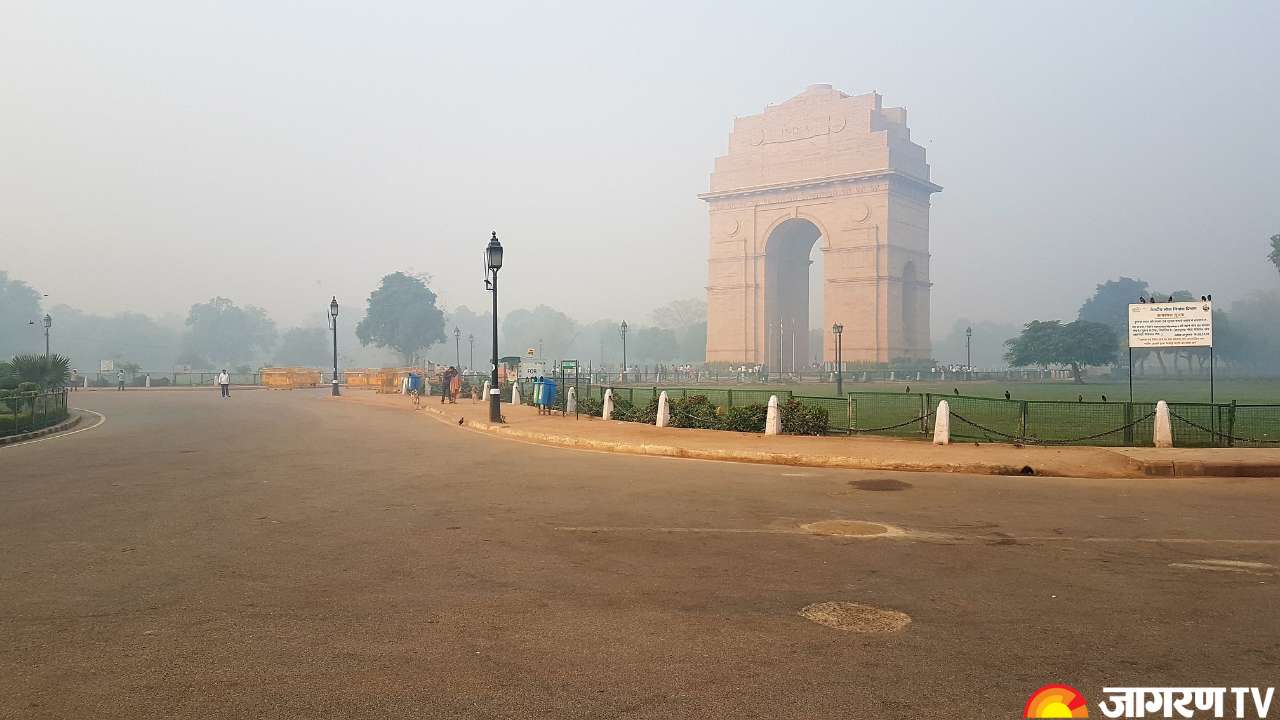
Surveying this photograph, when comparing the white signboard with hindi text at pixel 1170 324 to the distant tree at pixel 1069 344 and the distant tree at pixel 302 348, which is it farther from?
the distant tree at pixel 302 348

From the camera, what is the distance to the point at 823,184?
83188mm

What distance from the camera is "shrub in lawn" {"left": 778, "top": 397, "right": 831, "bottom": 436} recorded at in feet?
63.8

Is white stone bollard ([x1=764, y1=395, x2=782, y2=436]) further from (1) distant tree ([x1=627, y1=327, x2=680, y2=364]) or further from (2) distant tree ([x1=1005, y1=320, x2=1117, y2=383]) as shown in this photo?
(1) distant tree ([x1=627, y1=327, x2=680, y2=364])

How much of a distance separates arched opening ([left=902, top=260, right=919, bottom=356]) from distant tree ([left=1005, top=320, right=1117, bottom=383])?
43.0 ft

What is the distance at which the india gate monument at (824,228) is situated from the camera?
8119 cm

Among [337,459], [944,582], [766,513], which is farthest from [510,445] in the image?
[944,582]

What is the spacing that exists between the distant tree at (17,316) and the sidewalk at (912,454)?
484 feet

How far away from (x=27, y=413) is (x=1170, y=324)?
89.1 feet

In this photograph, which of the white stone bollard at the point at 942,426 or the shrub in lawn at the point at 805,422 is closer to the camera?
the white stone bollard at the point at 942,426

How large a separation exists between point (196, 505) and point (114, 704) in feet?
22.0

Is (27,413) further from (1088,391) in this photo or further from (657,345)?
(657,345)

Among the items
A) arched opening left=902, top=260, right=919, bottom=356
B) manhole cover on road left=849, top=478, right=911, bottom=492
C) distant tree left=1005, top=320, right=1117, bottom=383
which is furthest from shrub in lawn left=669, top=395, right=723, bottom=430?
distant tree left=1005, top=320, right=1117, bottom=383

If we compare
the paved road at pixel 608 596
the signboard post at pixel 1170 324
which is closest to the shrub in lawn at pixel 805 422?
the signboard post at pixel 1170 324

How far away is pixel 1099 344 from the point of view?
8544 centimetres
